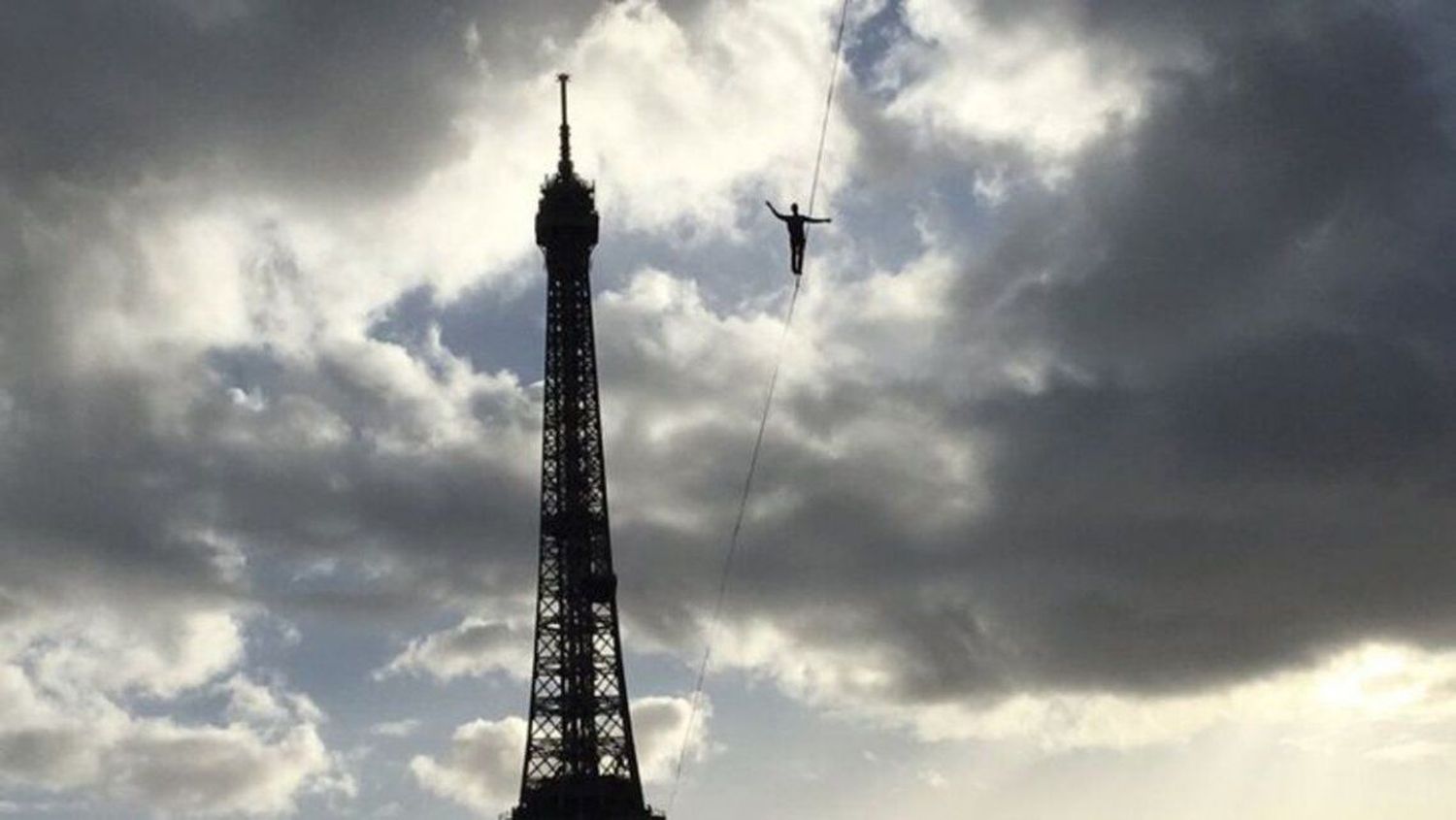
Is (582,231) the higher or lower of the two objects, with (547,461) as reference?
higher

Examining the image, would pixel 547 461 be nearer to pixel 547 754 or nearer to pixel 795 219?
pixel 547 754

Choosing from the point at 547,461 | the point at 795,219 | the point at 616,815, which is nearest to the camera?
the point at 795,219

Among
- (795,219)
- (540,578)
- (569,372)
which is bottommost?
(795,219)

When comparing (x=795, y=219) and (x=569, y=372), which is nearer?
(x=795, y=219)

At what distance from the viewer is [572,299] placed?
178000mm

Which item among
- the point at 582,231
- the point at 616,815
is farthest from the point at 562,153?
the point at 616,815

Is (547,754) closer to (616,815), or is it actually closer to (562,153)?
(616,815)

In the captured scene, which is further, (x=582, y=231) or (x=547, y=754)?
(x=582, y=231)

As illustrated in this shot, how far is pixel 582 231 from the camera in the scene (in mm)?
176250

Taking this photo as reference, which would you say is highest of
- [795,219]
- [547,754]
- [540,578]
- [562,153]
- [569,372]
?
[562,153]

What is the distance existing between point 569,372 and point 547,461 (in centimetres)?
751

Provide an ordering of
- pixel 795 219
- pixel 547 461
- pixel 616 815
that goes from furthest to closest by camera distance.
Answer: pixel 547 461
pixel 616 815
pixel 795 219

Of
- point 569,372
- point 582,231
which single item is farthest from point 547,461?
point 582,231

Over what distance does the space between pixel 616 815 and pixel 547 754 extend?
6.84 meters
